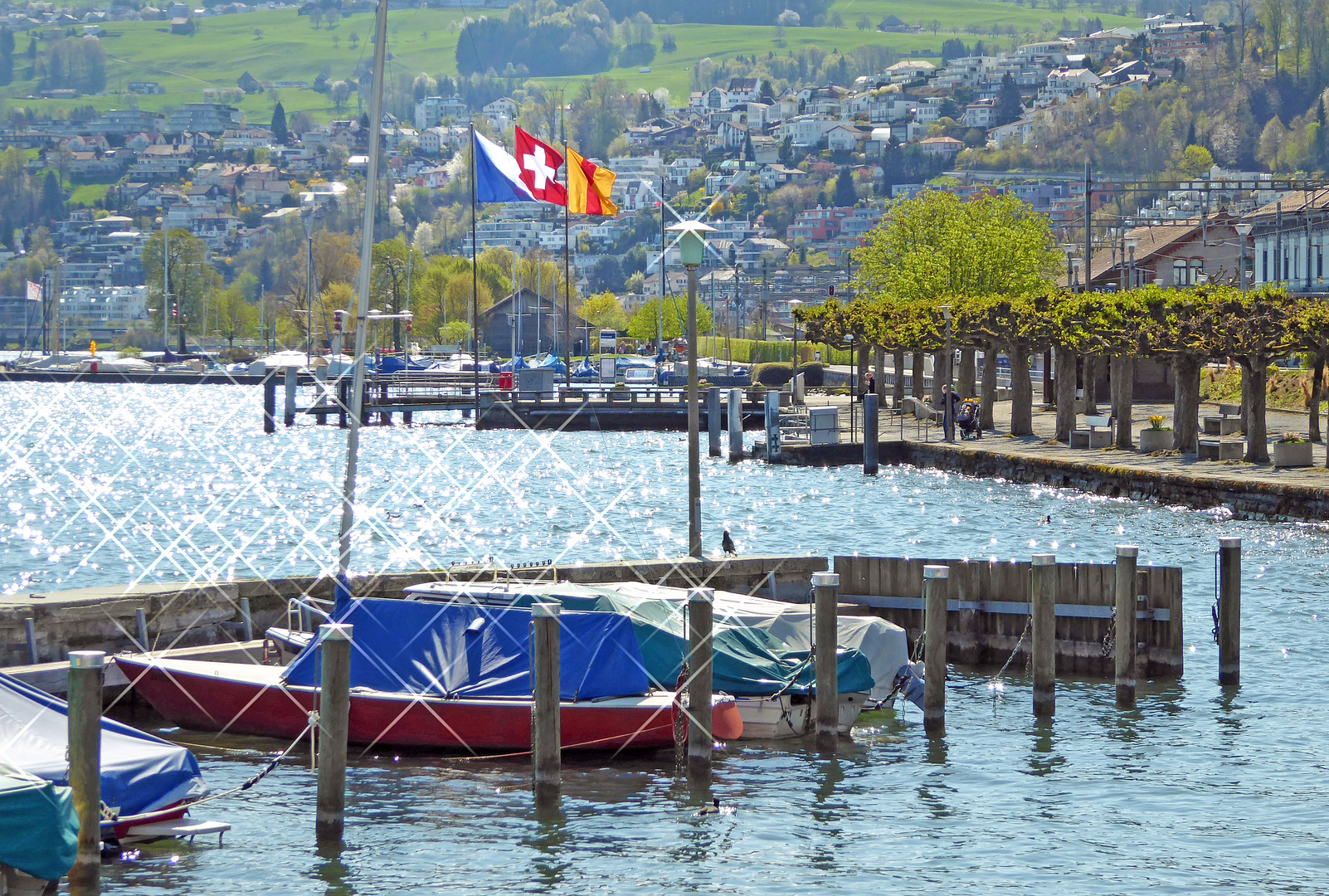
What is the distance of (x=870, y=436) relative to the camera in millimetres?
61562

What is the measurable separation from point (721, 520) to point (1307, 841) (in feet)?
114

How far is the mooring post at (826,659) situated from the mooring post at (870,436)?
129 feet

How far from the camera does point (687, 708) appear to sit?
68.1ft

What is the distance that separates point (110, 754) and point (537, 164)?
38845 mm

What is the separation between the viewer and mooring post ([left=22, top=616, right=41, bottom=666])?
23.0m

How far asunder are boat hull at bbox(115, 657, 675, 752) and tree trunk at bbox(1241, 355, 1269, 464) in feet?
108

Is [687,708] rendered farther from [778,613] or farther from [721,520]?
[721,520]

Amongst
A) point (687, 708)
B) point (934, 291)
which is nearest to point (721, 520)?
point (687, 708)

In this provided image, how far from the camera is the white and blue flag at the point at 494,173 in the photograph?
149 ft

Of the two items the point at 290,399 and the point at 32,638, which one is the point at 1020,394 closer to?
the point at 32,638

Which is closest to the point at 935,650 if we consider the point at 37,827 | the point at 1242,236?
the point at 37,827

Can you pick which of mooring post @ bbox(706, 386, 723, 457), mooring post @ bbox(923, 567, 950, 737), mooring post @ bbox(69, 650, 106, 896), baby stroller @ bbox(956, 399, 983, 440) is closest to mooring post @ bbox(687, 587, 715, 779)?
mooring post @ bbox(923, 567, 950, 737)

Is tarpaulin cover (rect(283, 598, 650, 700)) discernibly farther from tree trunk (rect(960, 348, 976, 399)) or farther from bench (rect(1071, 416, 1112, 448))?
tree trunk (rect(960, 348, 976, 399))

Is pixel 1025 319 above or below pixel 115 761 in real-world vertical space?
above
